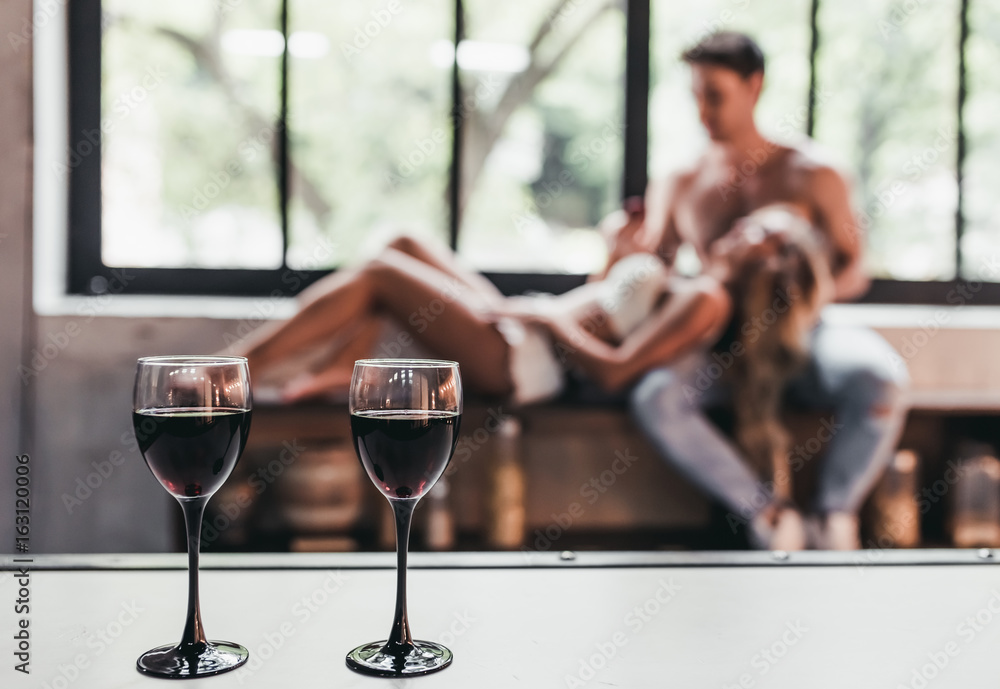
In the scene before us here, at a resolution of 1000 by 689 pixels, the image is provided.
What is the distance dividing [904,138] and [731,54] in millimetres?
1133

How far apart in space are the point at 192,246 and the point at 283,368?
92 centimetres

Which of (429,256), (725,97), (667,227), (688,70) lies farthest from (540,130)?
(429,256)

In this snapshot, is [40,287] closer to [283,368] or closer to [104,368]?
[104,368]

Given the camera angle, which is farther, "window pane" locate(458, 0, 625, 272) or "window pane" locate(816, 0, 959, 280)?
"window pane" locate(816, 0, 959, 280)

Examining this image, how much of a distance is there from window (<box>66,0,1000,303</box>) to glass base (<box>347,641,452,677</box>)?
2295mm

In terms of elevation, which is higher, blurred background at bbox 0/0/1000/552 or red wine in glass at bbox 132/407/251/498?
blurred background at bbox 0/0/1000/552

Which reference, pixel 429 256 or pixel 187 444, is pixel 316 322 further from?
pixel 187 444

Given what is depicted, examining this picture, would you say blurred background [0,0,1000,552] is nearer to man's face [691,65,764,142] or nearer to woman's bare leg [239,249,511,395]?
woman's bare leg [239,249,511,395]

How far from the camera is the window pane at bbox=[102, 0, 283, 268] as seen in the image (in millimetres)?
2680

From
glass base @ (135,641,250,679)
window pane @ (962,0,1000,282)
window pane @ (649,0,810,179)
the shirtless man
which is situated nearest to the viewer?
glass base @ (135,641,250,679)

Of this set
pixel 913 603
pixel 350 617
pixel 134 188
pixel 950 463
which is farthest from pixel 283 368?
pixel 950 463

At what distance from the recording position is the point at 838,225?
84.8 inches

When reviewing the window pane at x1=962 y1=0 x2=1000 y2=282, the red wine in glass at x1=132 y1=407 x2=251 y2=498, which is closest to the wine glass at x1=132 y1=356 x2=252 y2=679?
the red wine in glass at x1=132 y1=407 x2=251 y2=498

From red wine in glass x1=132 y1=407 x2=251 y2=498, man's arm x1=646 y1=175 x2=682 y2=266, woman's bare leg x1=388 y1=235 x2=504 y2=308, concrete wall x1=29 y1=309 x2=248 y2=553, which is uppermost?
man's arm x1=646 y1=175 x2=682 y2=266
